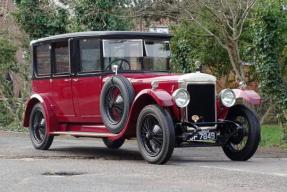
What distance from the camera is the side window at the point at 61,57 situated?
555 inches

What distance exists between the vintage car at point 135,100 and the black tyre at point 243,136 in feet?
0.06

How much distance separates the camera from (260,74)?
16125 millimetres

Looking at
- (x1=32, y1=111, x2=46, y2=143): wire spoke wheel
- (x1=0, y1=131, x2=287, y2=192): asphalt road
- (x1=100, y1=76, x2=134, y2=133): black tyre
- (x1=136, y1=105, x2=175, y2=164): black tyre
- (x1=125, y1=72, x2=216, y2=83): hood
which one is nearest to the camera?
(x1=0, y1=131, x2=287, y2=192): asphalt road

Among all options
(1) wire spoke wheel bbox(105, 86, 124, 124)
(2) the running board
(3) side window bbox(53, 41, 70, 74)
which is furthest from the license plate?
(3) side window bbox(53, 41, 70, 74)

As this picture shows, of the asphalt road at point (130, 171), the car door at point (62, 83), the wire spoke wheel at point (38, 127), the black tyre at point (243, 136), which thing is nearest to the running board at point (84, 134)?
the car door at point (62, 83)

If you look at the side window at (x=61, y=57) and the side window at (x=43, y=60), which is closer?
the side window at (x=61, y=57)

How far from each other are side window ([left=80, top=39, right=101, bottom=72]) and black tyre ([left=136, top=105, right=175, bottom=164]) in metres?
1.85

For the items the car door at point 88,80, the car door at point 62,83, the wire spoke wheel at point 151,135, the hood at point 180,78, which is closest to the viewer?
the wire spoke wheel at point 151,135

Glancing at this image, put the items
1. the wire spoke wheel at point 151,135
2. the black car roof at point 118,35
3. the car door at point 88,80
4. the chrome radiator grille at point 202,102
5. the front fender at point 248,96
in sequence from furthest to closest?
1. the black car roof at point 118,35
2. the car door at point 88,80
3. the front fender at point 248,96
4. the chrome radiator grille at point 202,102
5. the wire spoke wheel at point 151,135

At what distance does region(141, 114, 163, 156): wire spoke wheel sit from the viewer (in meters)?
11.9

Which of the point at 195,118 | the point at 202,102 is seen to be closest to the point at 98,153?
the point at 195,118

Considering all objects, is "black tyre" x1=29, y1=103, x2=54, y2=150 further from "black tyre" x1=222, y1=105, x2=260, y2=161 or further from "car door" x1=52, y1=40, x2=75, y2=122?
"black tyre" x1=222, y1=105, x2=260, y2=161

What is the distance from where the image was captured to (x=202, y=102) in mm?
12320

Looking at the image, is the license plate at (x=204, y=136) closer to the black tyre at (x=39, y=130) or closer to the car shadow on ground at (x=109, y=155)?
the car shadow on ground at (x=109, y=155)
